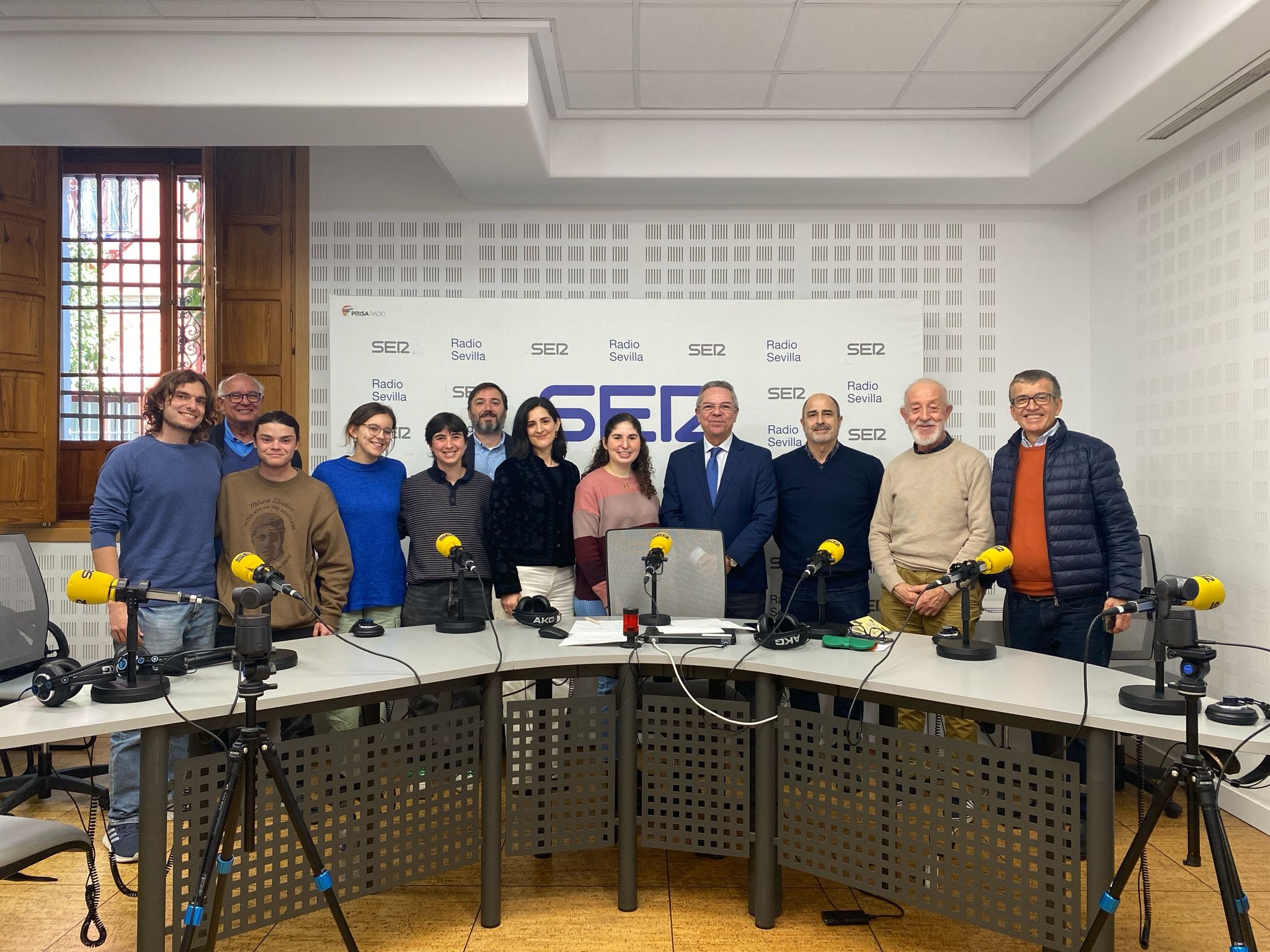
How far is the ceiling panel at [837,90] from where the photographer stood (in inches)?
151

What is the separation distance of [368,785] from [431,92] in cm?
273

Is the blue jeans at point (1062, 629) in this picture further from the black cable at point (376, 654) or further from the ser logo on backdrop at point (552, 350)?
the ser logo on backdrop at point (552, 350)

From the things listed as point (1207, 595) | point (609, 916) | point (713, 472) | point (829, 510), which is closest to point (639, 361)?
point (713, 472)

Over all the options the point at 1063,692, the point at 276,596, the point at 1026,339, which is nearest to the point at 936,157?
the point at 1026,339

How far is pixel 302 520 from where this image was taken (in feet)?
10.2

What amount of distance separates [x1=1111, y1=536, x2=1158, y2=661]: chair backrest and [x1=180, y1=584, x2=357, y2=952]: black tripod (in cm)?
346

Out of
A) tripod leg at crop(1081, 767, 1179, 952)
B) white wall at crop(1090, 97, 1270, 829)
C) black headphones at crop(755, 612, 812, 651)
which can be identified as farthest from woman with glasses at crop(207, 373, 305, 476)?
white wall at crop(1090, 97, 1270, 829)

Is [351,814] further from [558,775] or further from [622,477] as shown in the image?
[622,477]

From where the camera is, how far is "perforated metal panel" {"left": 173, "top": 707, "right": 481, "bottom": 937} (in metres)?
2.10

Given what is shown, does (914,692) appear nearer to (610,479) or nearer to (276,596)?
(610,479)

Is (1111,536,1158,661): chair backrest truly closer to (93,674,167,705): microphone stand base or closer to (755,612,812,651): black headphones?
(755,612,812,651): black headphones

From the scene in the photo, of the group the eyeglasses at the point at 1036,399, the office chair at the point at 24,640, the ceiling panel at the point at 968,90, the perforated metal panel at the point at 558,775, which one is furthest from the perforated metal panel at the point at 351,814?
the ceiling panel at the point at 968,90

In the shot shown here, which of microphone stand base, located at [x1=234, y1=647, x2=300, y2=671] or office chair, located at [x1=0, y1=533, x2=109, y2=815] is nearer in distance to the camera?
microphone stand base, located at [x1=234, y1=647, x2=300, y2=671]

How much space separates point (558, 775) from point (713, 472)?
1.57 metres
